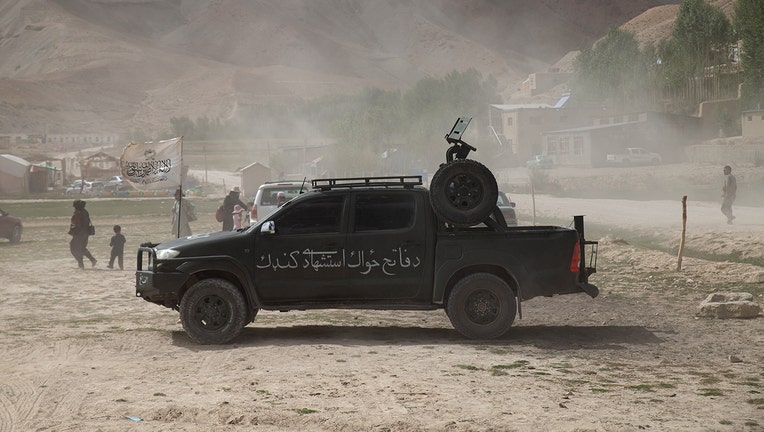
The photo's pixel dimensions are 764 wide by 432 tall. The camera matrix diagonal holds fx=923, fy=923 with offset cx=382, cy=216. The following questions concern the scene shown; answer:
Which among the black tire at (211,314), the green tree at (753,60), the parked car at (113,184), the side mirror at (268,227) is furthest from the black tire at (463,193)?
the parked car at (113,184)

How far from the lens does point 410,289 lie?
37.0 ft

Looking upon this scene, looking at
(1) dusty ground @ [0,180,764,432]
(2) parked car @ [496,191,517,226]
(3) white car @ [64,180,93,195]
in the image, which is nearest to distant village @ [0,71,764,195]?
(3) white car @ [64,180,93,195]

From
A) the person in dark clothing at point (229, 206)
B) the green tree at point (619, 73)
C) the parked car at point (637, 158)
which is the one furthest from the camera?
the green tree at point (619, 73)

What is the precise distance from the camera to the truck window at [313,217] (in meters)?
11.4

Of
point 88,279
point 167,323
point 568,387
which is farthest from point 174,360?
point 88,279

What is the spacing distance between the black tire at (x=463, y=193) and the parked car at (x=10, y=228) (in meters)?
23.2

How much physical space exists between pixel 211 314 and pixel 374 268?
2084 millimetres

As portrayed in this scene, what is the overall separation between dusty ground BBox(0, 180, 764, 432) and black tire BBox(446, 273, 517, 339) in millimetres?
195

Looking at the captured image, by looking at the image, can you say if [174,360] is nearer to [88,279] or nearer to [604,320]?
[604,320]

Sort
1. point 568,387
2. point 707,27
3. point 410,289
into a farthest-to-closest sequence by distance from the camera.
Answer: point 707,27 → point 410,289 → point 568,387

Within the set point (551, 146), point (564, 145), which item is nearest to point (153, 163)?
point (564, 145)

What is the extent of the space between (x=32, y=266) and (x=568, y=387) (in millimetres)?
17378

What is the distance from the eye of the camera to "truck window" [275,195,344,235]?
11430 millimetres

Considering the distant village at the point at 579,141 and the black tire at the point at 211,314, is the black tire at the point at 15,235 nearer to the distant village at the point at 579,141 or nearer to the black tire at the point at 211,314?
the black tire at the point at 211,314
